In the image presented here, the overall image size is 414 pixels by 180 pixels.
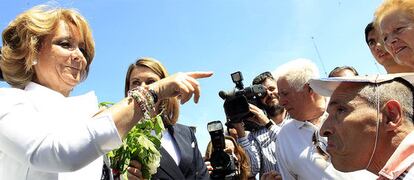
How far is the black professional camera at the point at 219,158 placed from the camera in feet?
13.2

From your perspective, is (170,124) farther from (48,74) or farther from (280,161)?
(48,74)

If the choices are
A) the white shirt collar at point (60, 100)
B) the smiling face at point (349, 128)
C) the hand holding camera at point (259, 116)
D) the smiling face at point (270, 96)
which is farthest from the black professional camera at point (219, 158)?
the smiling face at point (270, 96)

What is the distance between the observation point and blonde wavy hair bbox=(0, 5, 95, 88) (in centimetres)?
265

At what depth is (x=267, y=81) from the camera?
6.56 m

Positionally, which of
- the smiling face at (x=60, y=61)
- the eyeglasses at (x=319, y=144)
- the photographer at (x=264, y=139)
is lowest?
the photographer at (x=264, y=139)

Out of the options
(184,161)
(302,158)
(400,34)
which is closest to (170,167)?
(184,161)

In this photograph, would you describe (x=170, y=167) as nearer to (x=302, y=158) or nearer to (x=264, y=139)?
(x=302, y=158)

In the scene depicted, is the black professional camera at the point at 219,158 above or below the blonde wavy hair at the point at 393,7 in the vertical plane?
below

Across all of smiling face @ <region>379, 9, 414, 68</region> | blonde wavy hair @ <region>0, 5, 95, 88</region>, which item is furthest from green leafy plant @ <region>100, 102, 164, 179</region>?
smiling face @ <region>379, 9, 414, 68</region>

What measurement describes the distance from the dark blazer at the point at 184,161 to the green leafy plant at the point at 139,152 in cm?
43

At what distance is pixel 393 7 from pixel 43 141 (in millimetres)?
2733

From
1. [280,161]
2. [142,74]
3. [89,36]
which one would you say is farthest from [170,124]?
[89,36]

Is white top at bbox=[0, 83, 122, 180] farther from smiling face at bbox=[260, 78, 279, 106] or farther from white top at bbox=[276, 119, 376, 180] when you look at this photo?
smiling face at bbox=[260, 78, 279, 106]

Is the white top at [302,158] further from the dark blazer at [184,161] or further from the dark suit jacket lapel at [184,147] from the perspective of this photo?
the dark suit jacket lapel at [184,147]
